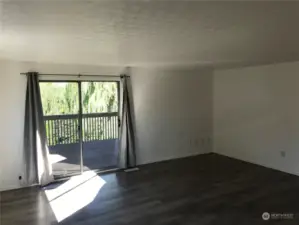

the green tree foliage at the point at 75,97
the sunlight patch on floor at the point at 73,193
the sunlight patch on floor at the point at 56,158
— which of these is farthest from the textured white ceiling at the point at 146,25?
the sunlight patch on floor at the point at 56,158

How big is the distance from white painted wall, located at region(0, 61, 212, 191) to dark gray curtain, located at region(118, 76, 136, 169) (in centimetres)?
24

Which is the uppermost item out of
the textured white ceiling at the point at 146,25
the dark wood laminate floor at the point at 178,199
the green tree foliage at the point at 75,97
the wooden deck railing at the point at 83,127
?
the textured white ceiling at the point at 146,25

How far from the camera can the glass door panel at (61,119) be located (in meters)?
4.94

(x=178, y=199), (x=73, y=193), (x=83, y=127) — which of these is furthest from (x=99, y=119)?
(x=178, y=199)

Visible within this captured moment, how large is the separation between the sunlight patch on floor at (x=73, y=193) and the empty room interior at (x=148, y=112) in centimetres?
3

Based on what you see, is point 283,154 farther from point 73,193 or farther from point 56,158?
point 56,158

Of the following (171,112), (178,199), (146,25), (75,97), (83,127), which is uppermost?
(146,25)

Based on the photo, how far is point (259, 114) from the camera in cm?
557

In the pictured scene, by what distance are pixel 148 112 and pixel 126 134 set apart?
76 cm

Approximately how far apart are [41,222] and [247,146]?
4.39 m

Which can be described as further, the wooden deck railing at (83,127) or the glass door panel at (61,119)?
the wooden deck railing at (83,127)

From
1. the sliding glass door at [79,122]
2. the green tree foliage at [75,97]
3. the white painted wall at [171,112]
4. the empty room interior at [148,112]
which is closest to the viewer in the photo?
the empty room interior at [148,112]

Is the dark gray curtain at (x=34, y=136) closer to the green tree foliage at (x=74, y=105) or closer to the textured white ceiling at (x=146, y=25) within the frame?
the green tree foliage at (x=74, y=105)

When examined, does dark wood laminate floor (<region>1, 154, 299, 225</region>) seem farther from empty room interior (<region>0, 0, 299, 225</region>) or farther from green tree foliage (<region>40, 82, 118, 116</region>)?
green tree foliage (<region>40, 82, 118, 116</region>)
